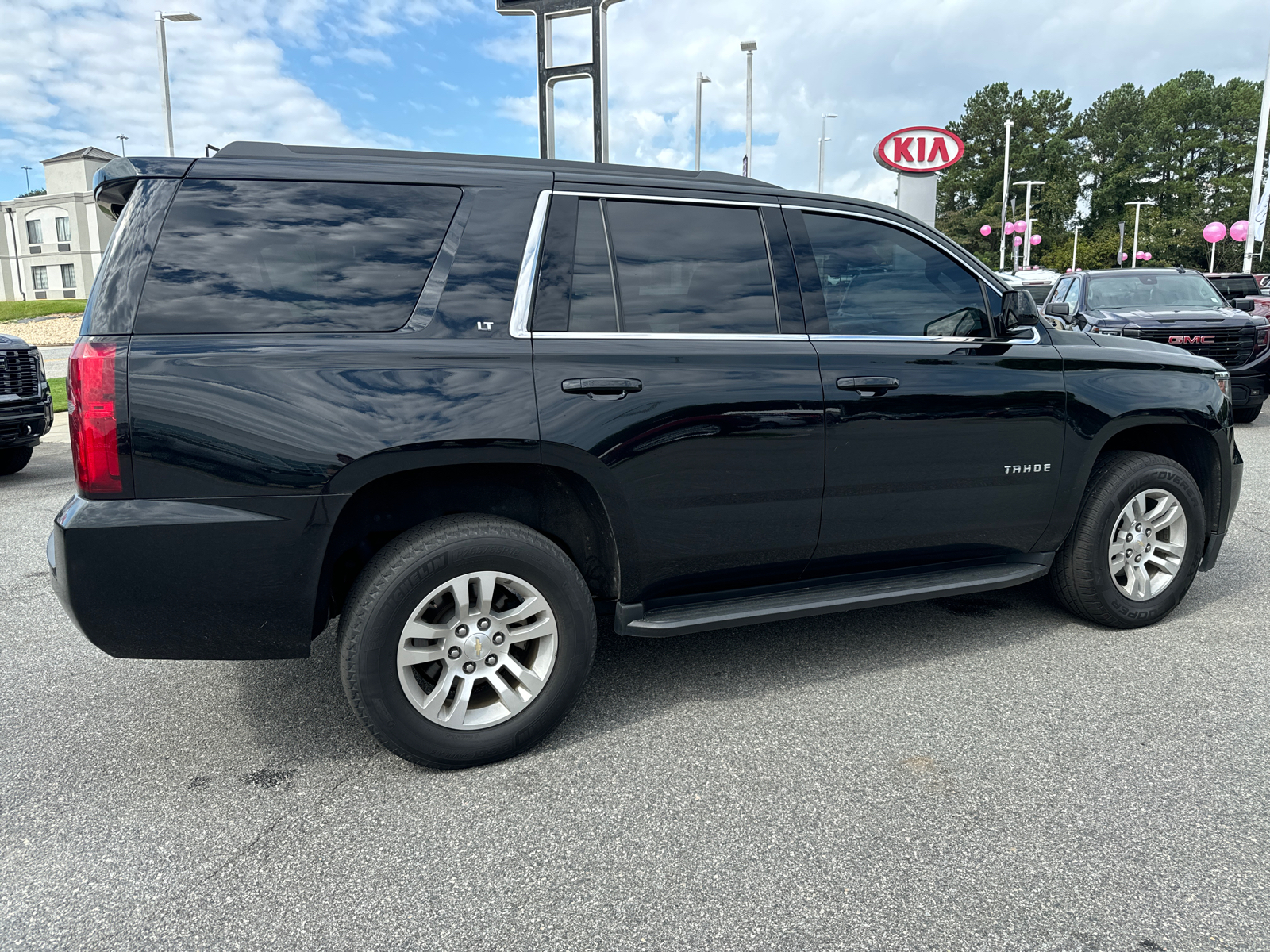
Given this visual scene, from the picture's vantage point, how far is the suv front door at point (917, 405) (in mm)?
3420

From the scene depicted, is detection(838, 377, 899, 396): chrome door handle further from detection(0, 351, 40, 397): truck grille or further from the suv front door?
detection(0, 351, 40, 397): truck grille

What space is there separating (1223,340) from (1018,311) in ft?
27.6

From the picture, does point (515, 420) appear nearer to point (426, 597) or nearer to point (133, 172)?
point (426, 597)

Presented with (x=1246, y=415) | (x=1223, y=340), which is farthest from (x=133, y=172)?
(x=1246, y=415)

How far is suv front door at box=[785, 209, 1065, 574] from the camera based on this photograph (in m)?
3.42

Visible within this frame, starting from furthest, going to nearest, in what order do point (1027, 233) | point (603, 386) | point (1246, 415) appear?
point (1027, 233), point (1246, 415), point (603, 386)

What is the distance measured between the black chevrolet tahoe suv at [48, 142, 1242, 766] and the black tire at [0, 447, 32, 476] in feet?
22.7

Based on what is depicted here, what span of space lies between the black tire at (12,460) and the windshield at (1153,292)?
11631mm

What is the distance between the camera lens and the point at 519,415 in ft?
9.48

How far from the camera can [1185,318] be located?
10547 mm

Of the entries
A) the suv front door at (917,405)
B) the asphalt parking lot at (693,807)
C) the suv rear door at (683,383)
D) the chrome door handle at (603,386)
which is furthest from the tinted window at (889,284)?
the asphalt parking lot at (693,807)

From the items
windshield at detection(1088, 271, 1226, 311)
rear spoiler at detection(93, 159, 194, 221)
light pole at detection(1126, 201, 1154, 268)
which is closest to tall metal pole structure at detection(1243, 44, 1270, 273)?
windshield at detection(1088, 271, 1226, 311)

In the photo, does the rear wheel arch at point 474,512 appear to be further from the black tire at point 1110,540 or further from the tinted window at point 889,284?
the black tire at point 1110,540

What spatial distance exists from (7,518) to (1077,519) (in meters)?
7.13
